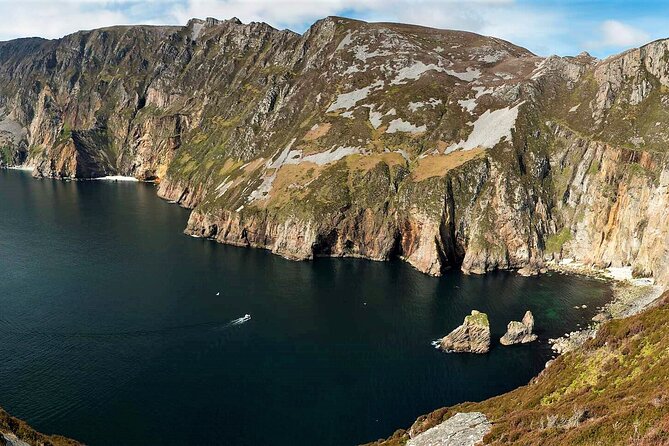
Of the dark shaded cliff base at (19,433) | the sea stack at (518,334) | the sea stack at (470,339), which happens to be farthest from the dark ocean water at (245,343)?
the dark shaded cliff base at (19,433)

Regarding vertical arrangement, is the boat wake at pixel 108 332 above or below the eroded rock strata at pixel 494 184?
below

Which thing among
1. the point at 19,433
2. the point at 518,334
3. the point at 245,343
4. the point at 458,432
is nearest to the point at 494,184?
the point at 518,334

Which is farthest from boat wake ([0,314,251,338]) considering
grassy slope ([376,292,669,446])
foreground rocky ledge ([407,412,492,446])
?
foreground rocky ledge ([407,412,492,446])

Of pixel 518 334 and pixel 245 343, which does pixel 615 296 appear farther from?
pixel 245 343

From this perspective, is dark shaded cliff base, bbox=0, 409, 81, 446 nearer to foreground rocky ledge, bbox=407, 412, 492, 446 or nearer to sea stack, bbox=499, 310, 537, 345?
foreground rocky ledge, bbox=407, 412, 492, 446

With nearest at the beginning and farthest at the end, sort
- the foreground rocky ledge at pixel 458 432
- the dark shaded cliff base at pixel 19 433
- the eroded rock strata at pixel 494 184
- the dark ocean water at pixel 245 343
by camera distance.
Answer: the dark shaded cliff base at pixel 19 433, the foreground rocky ledge at pixel 458 432, the dark ocean water at pixel 245 343, the eroded rock strata at pixel 494 184

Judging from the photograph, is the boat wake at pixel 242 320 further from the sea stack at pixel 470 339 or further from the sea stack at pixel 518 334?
the sea stack at pixel 518 334

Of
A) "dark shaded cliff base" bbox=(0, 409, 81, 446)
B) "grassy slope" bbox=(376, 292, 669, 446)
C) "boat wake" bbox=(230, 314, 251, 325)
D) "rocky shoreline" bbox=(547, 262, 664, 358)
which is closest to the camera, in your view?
"grassy slope" bbox=(376, 292, 669, 446)
